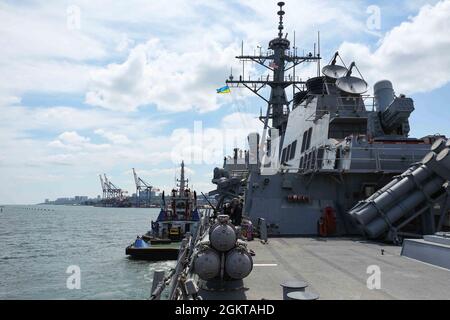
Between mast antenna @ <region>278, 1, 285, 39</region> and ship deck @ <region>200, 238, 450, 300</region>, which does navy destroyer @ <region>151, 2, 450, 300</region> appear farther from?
mast antenna @ <region>278, 1, 285, 39</region>

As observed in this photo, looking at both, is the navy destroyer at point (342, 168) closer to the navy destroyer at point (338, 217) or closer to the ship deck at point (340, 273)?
the navy destroyer at point (338, 217)

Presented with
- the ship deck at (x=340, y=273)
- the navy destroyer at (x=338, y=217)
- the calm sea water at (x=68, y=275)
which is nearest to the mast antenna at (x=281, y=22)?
the navy destroyer at (x=338, y=217)

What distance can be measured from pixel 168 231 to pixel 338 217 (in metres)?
19.0

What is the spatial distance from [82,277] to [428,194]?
16078mm

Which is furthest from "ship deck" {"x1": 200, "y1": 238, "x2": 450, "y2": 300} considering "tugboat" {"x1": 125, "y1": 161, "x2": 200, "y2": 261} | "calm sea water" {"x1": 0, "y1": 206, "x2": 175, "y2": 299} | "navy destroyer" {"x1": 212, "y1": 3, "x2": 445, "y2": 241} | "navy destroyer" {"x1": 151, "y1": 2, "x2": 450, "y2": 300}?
"tugboat" {"x1": 125, "y1": 161, "x2": 200, "y2": 261}

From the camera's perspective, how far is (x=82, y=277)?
19.3 m

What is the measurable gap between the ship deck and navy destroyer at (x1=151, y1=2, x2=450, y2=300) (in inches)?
0.8

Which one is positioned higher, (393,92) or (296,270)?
(393,92)

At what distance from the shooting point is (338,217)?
44.6ft

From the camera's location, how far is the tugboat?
24.5 m

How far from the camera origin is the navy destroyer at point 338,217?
583 cm

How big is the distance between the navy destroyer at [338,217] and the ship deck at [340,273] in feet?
0.07
